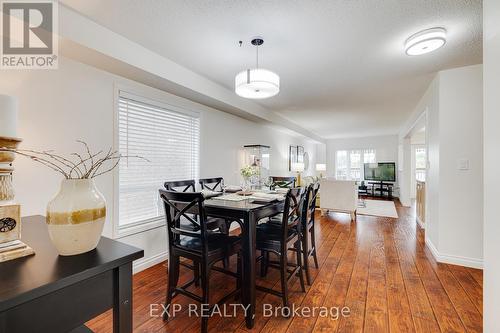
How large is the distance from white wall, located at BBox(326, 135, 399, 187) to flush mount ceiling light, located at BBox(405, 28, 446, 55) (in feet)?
26.0

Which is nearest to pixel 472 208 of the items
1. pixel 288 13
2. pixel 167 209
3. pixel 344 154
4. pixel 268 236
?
pixel 268 236

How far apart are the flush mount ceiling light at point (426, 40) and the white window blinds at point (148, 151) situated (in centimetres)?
274

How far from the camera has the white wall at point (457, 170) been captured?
281 centimetres

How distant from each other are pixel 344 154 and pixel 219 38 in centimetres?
922

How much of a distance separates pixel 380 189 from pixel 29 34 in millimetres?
9855

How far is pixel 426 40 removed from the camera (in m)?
2.15

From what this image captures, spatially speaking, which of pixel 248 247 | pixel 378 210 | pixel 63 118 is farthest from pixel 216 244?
pixel 378 210

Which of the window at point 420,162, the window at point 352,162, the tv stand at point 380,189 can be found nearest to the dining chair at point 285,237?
the tv stand at point 380,189

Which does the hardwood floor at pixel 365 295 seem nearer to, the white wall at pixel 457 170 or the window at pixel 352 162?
the white wall at pixel 457 170

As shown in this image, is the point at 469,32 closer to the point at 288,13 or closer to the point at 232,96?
the point at 288,13

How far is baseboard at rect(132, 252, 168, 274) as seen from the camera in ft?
8.73

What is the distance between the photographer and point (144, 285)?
2.40 meters

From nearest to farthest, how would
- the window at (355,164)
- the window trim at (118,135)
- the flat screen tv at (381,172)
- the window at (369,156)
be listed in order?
1. the window trim at (118,135)
2. the flat screen tv at (381,172)
3. the window at (369,156)
4. the window at (355,164)

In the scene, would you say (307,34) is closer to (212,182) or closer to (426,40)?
(426,40)
